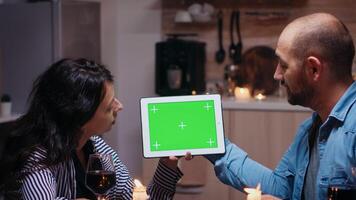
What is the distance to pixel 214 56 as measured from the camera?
4699 mm

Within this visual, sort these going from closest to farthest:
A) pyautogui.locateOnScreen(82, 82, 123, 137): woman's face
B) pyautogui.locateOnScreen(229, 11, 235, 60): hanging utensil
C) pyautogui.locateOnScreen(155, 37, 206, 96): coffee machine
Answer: pyautogui.locateOnScreen(82, 82, 123, 137): woman's face
pyautogui.locateOnScreen(155, 37, 206, 96): coffee machine
pyautogui.locateOnScreen(229, 11, 235, 60): hanging utensil

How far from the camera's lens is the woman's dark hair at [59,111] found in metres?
1.87

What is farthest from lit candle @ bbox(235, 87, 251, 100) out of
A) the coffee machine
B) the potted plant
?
the potted plant

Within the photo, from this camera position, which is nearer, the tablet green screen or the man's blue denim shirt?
the man's blue denim shirt

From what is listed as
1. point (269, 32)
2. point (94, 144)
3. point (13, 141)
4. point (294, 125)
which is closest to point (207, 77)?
point (269, 32)

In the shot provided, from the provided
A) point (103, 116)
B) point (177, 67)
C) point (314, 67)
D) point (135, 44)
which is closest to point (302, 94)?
point (314, 67)

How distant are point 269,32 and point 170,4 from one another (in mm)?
839

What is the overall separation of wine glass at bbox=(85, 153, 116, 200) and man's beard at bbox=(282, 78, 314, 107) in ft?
2.03

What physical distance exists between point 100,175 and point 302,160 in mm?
693

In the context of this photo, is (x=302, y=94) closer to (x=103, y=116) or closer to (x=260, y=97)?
(x=103, y=116)

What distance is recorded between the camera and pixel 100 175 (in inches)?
67.4

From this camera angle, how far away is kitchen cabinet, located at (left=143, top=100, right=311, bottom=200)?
13.1 feet

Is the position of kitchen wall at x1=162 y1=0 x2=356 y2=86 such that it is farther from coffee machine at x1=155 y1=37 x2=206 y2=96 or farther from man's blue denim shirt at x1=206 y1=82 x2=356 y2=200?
man's blue denim shirt at x1=206 y1=82 x2=356 y2=200

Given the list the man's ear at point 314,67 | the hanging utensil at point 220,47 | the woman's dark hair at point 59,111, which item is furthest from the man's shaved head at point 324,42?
→ the hanging utensil at point 220,47
